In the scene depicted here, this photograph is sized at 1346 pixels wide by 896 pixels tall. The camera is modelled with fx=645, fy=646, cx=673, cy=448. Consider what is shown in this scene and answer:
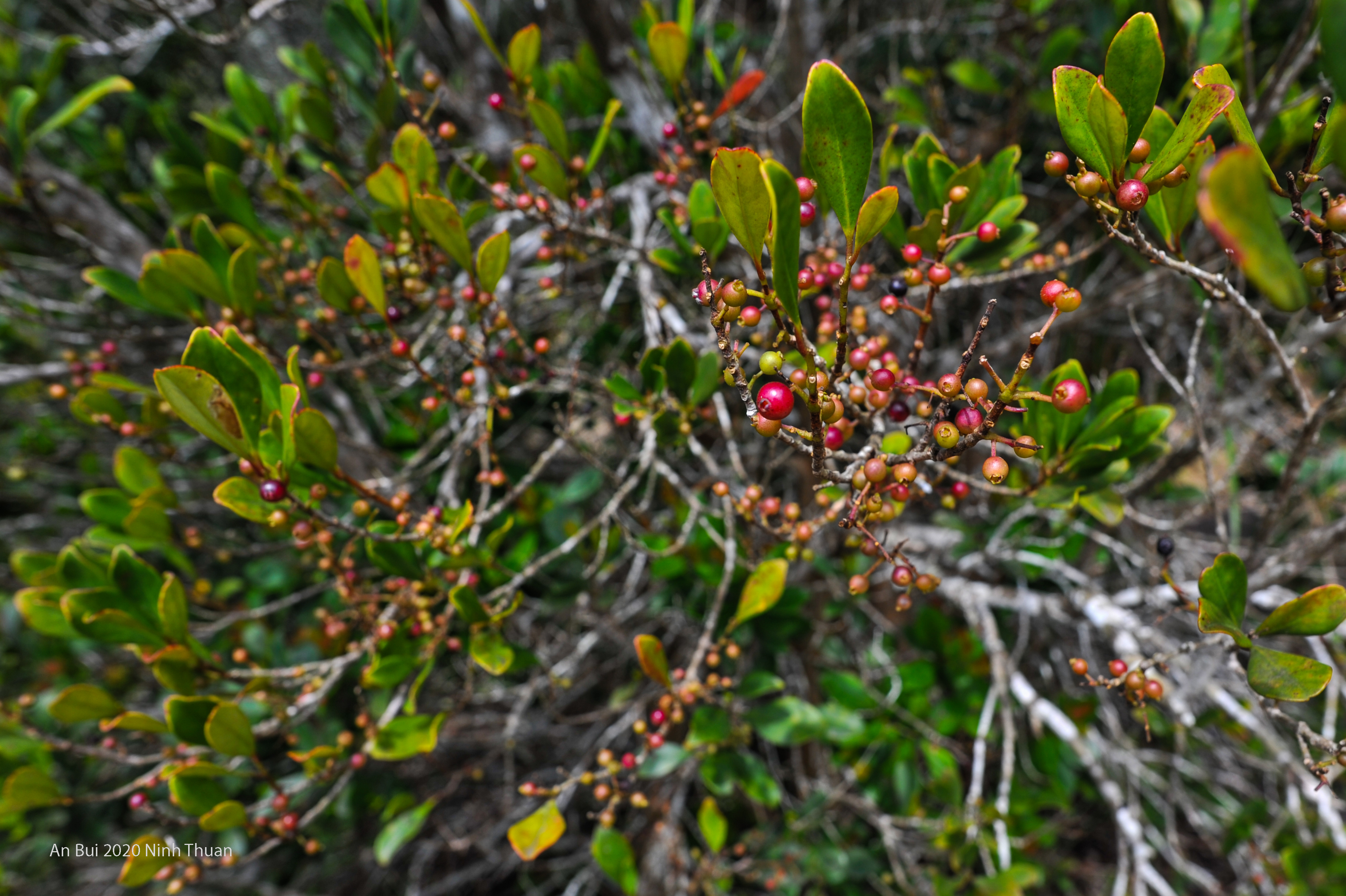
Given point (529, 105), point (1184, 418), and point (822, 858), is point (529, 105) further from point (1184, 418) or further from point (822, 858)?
point (1184, 418)

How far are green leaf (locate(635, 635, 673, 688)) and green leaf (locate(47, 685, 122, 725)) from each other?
110cm

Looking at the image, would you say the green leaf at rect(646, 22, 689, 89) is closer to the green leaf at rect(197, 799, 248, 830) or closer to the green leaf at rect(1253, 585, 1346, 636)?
the green leaf at rect(1253, 585, 1346, 636)

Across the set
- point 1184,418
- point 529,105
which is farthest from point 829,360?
point 1184,418

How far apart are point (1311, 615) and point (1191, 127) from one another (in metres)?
0.59

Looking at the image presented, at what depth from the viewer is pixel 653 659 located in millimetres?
1098

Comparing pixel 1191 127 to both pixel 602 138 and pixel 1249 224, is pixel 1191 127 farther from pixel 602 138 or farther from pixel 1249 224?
pixel 602 138

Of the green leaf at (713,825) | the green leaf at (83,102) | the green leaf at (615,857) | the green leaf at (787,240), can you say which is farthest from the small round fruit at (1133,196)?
the green leaf at (83,102)

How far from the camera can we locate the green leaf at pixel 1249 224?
1.24ft

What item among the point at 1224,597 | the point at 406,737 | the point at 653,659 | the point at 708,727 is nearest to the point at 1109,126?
the point at 1224,597

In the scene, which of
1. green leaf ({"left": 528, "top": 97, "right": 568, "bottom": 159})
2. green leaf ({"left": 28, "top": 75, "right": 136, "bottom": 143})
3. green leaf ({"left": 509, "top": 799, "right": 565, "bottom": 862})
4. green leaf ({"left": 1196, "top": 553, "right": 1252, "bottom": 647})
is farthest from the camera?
green leaf ({"left": 28, "top": 75, "right": 136, "bottom": 143})

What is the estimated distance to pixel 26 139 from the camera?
58.9 inches

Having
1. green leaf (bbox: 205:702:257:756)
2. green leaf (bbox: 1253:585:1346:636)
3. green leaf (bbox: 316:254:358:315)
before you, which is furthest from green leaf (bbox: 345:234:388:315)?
green leaf (bbox: 1253:585:1346:636)

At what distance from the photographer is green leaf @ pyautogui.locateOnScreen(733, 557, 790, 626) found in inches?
46.2

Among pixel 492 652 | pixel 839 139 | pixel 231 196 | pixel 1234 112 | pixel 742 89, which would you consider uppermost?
pixel 742 89
